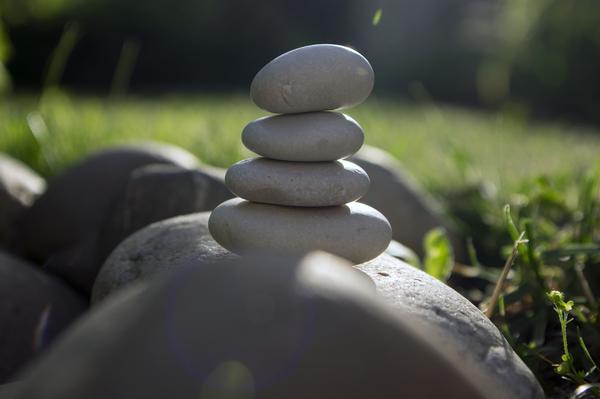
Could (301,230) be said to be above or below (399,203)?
above

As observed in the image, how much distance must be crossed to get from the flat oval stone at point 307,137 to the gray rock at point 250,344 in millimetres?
727

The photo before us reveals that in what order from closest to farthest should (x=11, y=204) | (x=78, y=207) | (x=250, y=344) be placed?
1. (x=250, y=344)
2. (x=78, y=207)
3. (x=11, y=204)

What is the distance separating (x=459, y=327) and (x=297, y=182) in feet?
2.02

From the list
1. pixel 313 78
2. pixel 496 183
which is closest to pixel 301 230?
pixel 313 78

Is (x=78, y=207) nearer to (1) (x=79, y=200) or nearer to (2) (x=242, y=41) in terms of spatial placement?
(1) (x=79, y=200)

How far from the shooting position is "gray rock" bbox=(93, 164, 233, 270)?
2954mm

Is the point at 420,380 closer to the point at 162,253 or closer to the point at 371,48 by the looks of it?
the point at 162,253

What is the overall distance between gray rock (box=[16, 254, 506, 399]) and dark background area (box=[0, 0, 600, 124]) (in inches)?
446

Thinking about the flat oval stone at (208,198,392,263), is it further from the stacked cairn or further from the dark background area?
the dark background area

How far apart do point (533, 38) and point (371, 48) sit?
479cm

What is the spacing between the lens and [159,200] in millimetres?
2971

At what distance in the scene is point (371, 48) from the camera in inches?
597

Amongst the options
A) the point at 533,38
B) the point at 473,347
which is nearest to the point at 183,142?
the point at 473,347

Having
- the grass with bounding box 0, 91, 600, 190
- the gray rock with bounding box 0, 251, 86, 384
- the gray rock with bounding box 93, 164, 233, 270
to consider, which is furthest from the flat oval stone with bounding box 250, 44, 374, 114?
the grass with bounding box 0, 91, 600, 190
